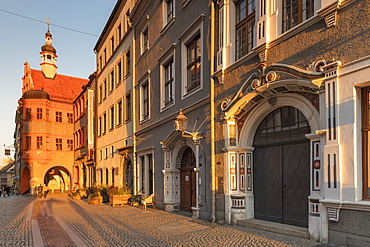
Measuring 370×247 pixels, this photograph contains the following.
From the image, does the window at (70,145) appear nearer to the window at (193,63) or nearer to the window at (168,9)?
the window at (168,9)

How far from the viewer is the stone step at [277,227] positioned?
699 centimetres

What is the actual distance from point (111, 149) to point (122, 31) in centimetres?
804

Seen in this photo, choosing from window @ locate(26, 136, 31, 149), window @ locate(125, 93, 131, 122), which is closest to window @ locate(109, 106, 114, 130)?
window @ locate(125, 93, 131, 122)

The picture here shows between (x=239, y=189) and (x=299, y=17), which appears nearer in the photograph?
(x=299, y=17)

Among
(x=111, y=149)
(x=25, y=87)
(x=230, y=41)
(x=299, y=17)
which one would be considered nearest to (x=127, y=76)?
(x=111, y=149)

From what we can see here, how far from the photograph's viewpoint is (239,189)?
926 centimetres

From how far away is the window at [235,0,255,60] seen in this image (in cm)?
900

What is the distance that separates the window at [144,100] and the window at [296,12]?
10.1 m

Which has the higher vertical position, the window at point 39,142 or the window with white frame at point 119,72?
the window with white frame at point 119,72

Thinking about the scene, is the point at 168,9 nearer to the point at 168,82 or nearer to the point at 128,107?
the point at 168,82

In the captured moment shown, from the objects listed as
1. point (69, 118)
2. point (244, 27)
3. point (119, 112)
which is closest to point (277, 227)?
point (244, 27)

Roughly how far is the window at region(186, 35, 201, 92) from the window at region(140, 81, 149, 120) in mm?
4805

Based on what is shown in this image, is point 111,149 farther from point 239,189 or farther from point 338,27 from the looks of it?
point 338,27

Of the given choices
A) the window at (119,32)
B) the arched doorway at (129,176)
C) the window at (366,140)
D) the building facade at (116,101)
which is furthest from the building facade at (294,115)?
the window at (119,32)
